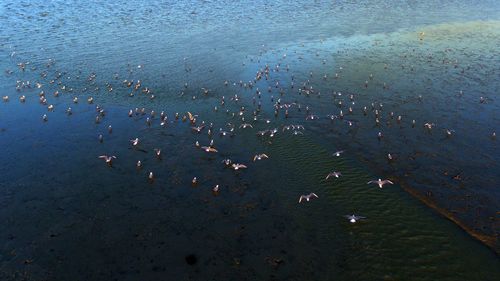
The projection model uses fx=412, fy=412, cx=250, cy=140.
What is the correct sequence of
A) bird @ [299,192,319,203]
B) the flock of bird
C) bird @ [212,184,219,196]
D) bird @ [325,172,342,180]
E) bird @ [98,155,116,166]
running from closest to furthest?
bird @ [299,192,319,203] → bird @ [212,184,219,196] → bird @ [325,172,342,180] → bird @ [98,155,116,166] → the flock of bird

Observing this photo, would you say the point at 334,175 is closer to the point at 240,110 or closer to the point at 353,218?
the point at 353,218

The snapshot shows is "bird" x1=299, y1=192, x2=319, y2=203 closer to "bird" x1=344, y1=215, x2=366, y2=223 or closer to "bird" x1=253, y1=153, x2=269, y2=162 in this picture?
"bird" x1=344, y1=215, x2=366, y2=223

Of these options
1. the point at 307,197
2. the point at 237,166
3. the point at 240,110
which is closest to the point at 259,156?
the point at 237,166

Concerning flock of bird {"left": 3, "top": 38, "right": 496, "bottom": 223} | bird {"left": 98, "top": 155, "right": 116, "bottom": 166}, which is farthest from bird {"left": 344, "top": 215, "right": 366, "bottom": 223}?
bird {"left": 98, "top": 155, "right": 116, "bottom": 166}

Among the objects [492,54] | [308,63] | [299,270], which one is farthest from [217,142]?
[492,54]

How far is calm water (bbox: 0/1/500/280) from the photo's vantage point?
2580 cm

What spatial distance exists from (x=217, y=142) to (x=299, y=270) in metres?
16.6

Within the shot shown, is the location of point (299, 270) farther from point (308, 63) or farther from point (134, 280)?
point (308, 63)

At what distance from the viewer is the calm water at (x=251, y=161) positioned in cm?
2580

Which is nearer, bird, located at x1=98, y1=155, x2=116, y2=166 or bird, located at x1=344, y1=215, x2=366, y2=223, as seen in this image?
bird, located at x1=344, y1=215, x2=366, y2=223

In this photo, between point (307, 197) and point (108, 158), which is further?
point (108, 158)

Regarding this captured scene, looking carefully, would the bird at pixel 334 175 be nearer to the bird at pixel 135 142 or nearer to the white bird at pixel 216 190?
the white bird at pixel 216 190

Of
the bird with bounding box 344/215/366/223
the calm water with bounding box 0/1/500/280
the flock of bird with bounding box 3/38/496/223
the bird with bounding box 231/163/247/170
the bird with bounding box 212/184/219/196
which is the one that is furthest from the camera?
the flock of bird with bounding box 3/38/496/223

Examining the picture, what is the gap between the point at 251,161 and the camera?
1398 inches
